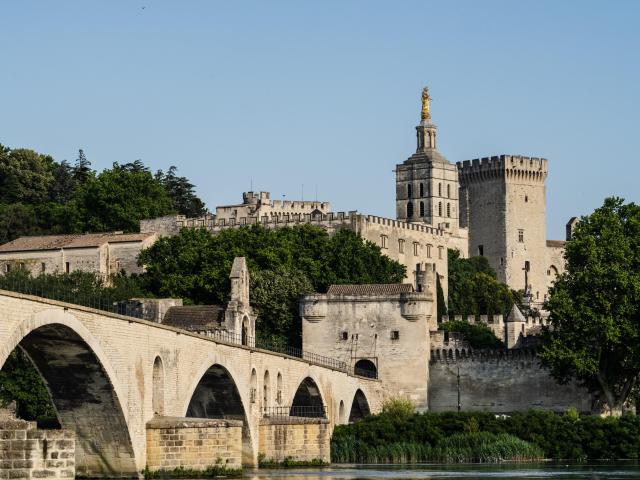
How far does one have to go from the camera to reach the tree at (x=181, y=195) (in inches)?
5728

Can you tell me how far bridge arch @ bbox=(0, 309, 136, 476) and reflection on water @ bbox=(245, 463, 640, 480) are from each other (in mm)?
5902

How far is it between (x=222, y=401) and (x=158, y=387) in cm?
1038

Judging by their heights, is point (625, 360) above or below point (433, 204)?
below

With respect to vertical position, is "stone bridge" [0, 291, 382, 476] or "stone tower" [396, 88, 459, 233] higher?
"stone tower" [396, 88, 459, 233]

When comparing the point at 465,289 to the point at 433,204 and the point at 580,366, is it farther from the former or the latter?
the point at 580,366

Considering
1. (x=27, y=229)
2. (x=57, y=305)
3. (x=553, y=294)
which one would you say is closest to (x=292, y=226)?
(x=27, y=229)

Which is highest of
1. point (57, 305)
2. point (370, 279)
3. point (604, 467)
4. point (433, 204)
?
point (433, 204)

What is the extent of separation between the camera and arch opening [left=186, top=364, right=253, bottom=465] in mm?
64938

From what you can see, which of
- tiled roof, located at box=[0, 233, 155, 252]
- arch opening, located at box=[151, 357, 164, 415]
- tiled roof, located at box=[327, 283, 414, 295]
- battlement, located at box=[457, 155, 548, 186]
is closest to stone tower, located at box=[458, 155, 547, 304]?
battlement, located at box=[457, 155, 548, 186]

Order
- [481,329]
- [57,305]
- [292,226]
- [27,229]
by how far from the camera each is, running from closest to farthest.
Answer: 1. [57,305]
2. [481,329]
3. [292,226]
4. [27,229]

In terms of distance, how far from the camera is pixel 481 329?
335 feet

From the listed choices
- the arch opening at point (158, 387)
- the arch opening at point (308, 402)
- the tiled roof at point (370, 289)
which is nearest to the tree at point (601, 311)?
the tiled roof at point (370, 289)

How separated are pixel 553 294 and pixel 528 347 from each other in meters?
9.29

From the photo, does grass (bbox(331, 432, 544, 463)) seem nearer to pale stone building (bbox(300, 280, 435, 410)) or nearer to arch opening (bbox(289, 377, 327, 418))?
arch opening (bbox(289, 377, 327, 418))
